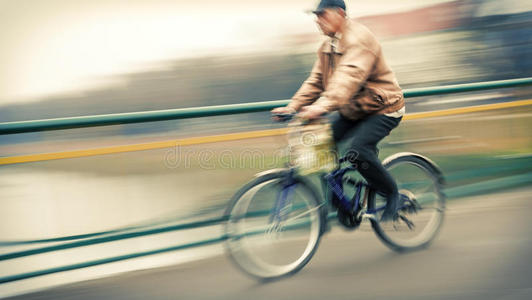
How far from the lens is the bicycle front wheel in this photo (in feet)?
9.92

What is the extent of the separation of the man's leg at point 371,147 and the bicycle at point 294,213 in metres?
0.09

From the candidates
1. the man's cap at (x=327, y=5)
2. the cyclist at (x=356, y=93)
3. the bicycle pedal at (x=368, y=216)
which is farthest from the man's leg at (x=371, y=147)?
the man's cap at (x=327, y=5)

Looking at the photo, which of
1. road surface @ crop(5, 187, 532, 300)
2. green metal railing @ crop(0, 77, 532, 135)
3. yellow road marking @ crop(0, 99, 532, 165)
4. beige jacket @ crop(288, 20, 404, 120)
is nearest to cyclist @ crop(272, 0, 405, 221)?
beige jacket @ crop(288, 20, 404, 120)

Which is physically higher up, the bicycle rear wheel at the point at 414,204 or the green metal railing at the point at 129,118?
the green metal railing at the point at 129,118

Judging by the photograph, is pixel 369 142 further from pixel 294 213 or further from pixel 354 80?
pixel 294 213

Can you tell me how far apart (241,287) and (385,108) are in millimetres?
1397

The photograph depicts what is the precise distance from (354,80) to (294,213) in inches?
35.3

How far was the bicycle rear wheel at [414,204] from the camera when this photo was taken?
348 cm

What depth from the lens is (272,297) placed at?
9.68 ft

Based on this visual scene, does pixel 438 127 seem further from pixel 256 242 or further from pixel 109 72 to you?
pixel 109 72

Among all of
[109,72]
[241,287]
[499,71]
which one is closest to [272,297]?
[241,287]

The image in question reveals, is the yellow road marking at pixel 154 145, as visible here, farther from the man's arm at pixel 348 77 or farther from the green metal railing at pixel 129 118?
the man's arm at pixel 348 77

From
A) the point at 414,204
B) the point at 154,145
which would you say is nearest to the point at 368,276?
the point at 414,204

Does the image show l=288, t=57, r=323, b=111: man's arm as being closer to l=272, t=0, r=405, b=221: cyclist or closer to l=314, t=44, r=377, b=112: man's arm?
l=272, t=0, r=405, b=221: cyclist
